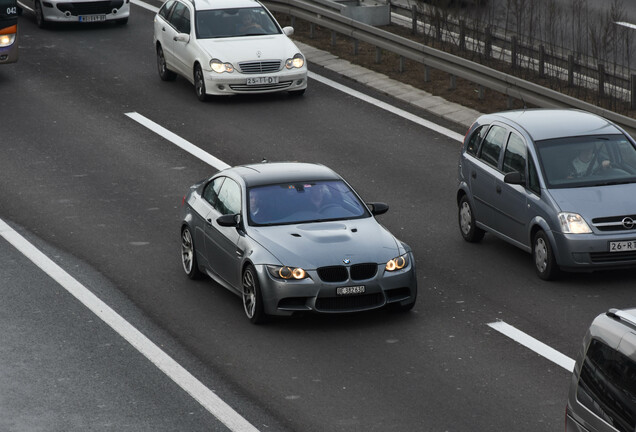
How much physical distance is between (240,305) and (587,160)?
4.29m

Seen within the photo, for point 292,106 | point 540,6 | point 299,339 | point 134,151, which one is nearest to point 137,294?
point 299,339

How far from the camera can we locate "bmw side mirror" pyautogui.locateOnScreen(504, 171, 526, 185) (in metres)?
16.1

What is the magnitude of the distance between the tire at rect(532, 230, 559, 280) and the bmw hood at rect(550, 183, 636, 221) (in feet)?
1.41

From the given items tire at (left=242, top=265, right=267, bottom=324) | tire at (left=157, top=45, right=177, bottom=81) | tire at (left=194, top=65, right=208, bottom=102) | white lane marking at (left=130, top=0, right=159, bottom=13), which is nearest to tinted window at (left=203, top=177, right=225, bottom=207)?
tire at (left=242, top=265, right=267, bottom=324)

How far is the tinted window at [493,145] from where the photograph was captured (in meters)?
17.0

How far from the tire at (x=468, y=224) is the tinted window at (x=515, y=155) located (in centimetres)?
85

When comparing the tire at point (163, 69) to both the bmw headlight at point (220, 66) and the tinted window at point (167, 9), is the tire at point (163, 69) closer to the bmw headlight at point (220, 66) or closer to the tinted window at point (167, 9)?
the tinted window at point (167, 9)

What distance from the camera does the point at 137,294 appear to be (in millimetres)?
Result: 15242

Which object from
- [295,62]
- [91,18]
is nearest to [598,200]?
[295,62]

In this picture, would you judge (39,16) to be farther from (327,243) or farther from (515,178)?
(327,243)

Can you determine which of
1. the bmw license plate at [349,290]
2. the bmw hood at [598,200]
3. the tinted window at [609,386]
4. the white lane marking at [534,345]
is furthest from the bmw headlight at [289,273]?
the tinted window at [609,386]

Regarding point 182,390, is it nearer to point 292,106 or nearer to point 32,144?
point 32,144

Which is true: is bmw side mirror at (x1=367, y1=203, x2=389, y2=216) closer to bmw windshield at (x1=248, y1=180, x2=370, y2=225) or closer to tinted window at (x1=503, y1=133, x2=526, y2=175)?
bmw windshield at (x1=248, y1=180, x2=370, y2=225)

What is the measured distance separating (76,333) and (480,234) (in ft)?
18.1
